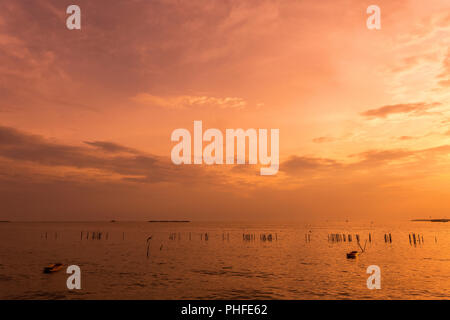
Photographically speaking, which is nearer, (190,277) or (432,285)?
(432,285)

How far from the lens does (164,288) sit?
39.0 metres

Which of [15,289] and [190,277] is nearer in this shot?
[15,289]
